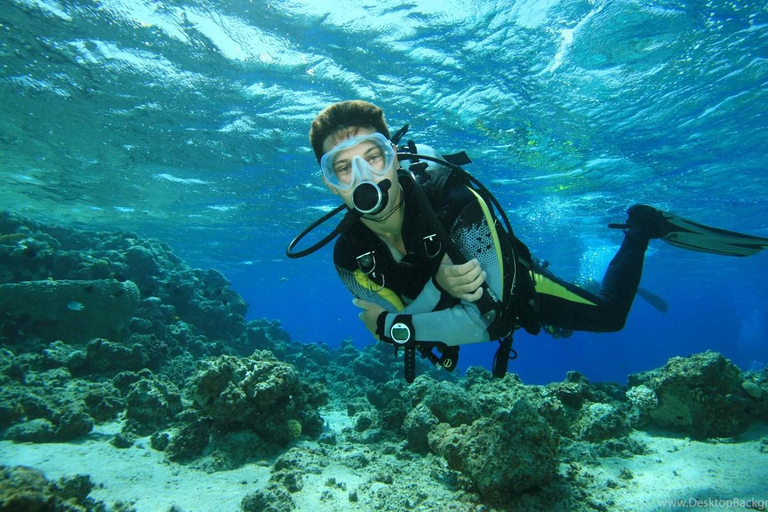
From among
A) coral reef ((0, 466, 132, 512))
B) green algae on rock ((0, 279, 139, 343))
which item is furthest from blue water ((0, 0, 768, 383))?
coral reef ((0, 466, 132, 512))

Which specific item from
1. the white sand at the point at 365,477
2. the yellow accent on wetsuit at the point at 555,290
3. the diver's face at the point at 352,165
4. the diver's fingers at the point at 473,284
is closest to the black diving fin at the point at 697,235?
the yellow accent on wetsuit at the point at 555,290

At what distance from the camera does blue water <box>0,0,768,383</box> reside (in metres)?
9.69

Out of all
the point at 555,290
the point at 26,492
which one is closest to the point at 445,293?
the point at 555,290

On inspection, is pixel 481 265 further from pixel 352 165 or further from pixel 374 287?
pixel 352 165

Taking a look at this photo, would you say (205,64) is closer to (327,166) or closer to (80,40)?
(80,40)

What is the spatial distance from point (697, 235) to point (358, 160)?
18.3 feet

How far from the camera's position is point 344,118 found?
3930 mm

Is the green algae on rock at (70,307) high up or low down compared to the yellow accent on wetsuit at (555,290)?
up

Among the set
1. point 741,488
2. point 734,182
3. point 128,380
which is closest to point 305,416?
point 128,380

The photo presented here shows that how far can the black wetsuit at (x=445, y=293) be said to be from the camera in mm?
3184

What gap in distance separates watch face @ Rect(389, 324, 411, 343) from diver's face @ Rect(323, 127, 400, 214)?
1.17 meters

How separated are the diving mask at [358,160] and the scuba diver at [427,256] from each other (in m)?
0.01

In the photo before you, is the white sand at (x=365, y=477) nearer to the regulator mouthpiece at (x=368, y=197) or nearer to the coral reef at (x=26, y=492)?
the coral reef at (x=26, y=492)

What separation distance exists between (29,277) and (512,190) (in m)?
22.2
